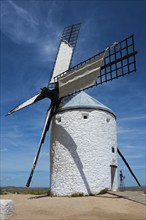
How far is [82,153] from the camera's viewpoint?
15.6 m

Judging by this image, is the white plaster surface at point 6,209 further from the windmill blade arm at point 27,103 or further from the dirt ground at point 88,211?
the windmill blade arm at point 27,103

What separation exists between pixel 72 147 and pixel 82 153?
28.5 inches

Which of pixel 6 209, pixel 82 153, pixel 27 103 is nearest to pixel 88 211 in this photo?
pixel 6 209

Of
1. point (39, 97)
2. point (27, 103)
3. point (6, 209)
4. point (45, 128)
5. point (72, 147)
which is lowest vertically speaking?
point (6, 209)

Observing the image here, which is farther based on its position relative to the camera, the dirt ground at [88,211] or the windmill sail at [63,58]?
the windmill sail at [63,58]

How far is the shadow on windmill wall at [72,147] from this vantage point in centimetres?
1534

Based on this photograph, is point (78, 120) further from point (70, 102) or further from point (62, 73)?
point (62, 73)

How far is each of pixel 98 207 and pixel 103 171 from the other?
179 inches

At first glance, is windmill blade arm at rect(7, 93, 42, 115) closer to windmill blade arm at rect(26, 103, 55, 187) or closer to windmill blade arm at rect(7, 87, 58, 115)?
windmill blade arm at rect(7, 87, 58, 115)

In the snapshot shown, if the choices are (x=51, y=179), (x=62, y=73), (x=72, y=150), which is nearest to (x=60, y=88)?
(x=62, y=73)

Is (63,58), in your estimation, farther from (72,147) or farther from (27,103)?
(72,147)

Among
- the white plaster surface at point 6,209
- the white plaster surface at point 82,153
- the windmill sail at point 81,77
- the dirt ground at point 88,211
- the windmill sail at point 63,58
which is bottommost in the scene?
the dirt ground at point 88,211

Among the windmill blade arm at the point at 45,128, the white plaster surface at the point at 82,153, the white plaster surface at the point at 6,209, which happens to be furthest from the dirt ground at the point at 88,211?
the windmill blade arm at the point at 45,128

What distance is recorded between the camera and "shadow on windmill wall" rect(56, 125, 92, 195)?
15.3 m
